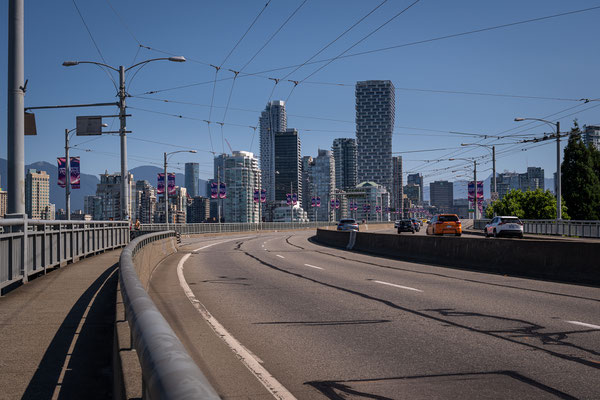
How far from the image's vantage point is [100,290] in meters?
12.2

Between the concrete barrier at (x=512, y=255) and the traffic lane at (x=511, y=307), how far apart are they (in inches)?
52.9

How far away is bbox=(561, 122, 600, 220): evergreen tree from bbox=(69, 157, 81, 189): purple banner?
64914 millimetres

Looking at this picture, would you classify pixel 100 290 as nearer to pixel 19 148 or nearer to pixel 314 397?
pixel 19 148

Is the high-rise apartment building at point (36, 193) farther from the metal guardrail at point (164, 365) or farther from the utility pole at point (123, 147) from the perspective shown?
the metal guardrail at point (164, 365)

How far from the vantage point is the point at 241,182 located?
147m

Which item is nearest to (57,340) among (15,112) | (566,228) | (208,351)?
(208,351)

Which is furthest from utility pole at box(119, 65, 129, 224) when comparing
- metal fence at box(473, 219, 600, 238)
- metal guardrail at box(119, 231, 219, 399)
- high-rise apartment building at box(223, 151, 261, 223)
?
high-rise apartment building at box(223, 151, 261, 223)

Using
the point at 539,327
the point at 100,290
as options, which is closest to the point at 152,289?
the point at 100,290

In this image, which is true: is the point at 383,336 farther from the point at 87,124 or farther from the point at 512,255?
the point at 87,124

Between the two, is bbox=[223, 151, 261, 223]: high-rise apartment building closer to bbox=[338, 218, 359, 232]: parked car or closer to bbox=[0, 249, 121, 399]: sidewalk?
bbox=[338, 218, 359, 232]: parked car

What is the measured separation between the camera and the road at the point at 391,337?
18.2 feet

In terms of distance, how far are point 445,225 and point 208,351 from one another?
37.1 m

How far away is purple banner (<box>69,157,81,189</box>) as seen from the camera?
4602 cm

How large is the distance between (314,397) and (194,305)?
6321 mm
